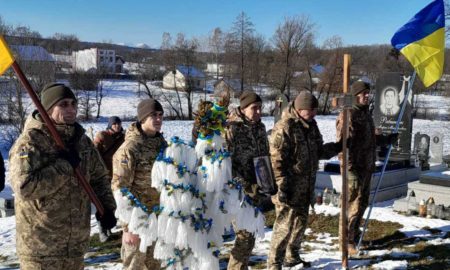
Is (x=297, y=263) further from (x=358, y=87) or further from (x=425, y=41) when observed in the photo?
(x=425, y=41)

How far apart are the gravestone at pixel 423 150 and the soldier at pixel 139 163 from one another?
10.0 metres

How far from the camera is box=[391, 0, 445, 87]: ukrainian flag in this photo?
5.83 m

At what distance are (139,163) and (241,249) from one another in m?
1.47

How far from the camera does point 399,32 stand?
5844 millimetres

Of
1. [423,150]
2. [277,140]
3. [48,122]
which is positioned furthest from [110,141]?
[423,150]

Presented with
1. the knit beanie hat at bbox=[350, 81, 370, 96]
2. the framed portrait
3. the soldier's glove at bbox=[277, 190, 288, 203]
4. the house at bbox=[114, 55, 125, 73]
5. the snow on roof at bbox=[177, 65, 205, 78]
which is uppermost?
the house at bbox=[114, 55, 125, 73]

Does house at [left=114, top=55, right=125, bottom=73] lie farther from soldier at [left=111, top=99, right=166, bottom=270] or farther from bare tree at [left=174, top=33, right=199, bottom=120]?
soldier at [left=111, top=99, right=166, bottom=270]

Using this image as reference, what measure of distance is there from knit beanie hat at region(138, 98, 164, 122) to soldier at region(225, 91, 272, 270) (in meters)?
0.90

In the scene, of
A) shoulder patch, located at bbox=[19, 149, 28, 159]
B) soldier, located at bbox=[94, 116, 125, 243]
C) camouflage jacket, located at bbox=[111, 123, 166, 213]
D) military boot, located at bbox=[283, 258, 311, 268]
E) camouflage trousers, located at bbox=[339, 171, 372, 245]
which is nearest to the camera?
shoulder patch, located at bbox=[19, 149, 28, 159]

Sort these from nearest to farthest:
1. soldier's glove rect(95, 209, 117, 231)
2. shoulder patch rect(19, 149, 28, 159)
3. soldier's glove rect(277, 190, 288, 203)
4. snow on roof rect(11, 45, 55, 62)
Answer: shoulder patch rect(19, 149, 28, 159) → soldier's glove rect(95, 209, 117, 231) → soldier's glove rect(277, 190, 288, 203) → snow on roof rect(11, 45, 55, 62)

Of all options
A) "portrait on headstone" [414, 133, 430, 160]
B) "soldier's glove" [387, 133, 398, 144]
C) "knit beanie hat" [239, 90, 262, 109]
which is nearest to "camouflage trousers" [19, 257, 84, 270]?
"knit beanie hat" [239, 90, 262, 109]

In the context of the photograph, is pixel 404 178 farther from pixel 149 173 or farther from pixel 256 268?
pixel 149 173

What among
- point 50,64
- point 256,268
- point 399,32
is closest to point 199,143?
point 256,268

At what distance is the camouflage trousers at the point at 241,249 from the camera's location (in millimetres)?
4641
